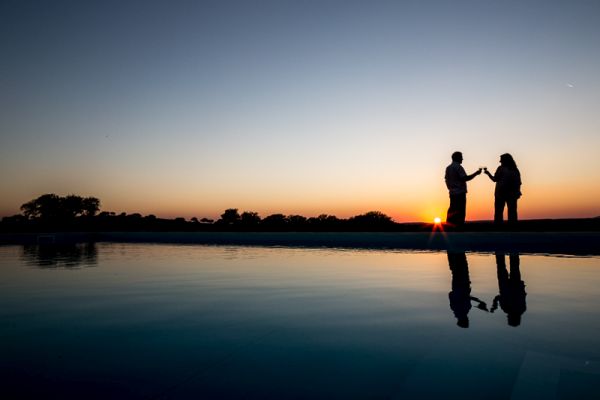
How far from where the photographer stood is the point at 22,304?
3.54 m

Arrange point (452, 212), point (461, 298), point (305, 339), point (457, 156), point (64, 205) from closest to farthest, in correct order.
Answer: point (305, 339) < point (461, 298) < point (457, 156) < point (452, 212) < point (64, 205)

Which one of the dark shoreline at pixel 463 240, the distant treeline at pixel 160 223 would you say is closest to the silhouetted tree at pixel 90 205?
the distant treeline at pixel 160 223

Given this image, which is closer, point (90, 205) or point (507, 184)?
point (507, 184)

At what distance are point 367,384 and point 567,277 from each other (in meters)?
4.45

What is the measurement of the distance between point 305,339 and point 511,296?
237cm

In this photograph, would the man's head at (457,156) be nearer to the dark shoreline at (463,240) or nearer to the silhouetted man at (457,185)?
the silhouetted man at (457,185)

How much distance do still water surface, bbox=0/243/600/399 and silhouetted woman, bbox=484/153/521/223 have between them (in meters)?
5.66

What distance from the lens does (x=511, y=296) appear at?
368 centimetres

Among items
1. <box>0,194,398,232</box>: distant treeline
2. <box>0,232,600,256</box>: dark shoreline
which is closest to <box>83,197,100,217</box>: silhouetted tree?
<box>0,194,398,232</box>: distant treeline

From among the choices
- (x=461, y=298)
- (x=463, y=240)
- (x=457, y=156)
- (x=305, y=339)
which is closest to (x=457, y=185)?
(x=457, y=156)

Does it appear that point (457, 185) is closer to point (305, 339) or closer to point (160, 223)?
point (305, 339)

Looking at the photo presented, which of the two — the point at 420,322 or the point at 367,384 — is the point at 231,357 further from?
the point at 420,322

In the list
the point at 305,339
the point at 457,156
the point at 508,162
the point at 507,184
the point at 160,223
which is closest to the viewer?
the point at 305,339

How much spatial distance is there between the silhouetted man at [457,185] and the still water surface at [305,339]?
18.3 feet
